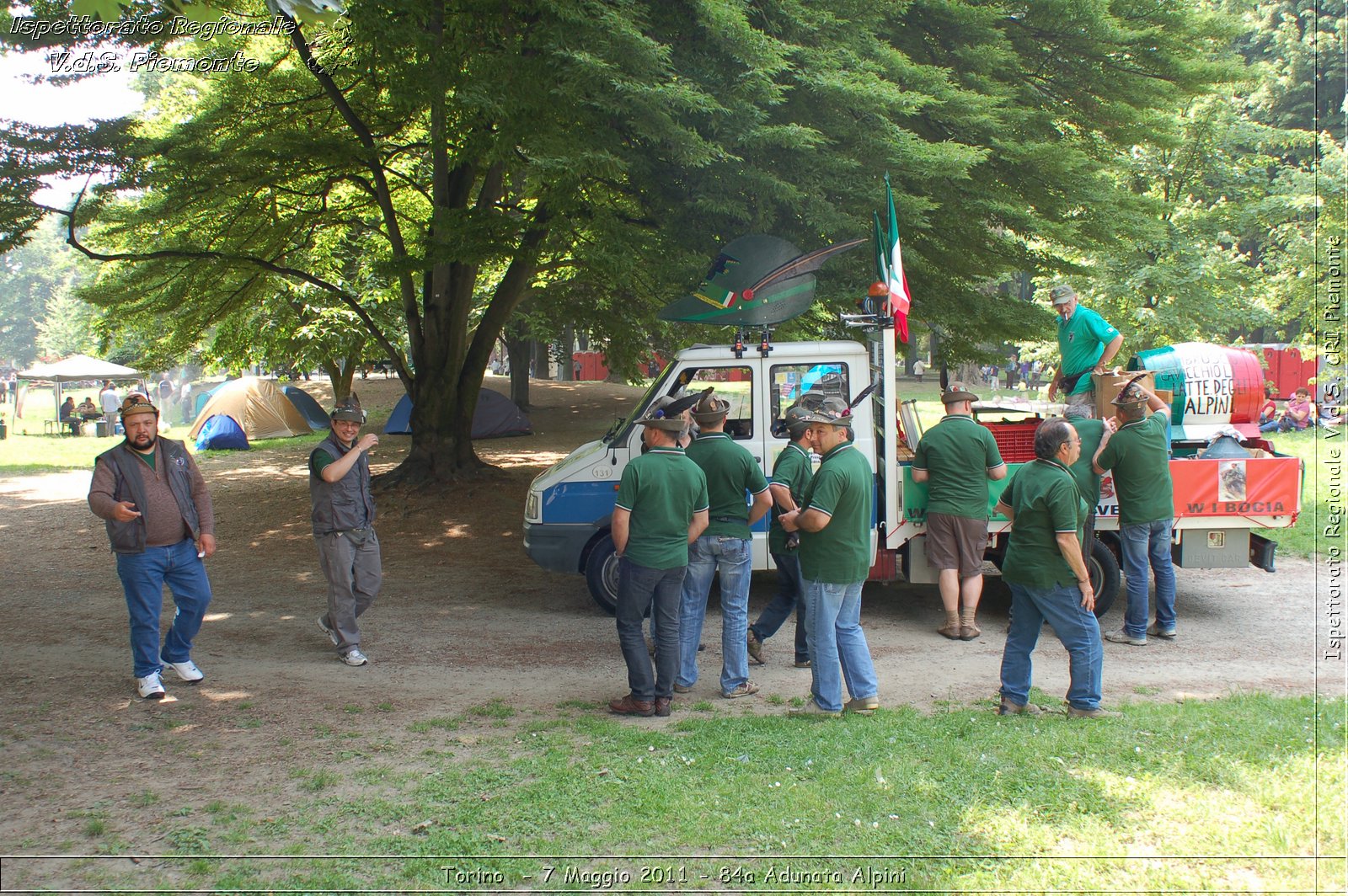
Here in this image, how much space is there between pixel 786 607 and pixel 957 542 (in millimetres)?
1517

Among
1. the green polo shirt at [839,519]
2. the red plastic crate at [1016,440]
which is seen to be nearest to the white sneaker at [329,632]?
the green polo shirt at [839,519]

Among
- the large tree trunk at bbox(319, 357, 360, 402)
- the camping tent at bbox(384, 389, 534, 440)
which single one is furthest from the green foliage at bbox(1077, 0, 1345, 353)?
the large tree trunk at bbox(319, 357, 360, 402)

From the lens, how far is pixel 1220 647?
6.99m

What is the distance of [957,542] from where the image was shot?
7359 mm

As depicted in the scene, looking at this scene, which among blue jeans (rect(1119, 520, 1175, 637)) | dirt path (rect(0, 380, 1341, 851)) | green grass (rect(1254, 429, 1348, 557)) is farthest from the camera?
A: green grass (rect(1254, 429, 1348, 557))

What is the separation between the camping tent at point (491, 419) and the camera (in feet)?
76.4

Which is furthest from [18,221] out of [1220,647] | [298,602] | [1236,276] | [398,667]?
[1236,276]

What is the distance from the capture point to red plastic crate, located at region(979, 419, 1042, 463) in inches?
314

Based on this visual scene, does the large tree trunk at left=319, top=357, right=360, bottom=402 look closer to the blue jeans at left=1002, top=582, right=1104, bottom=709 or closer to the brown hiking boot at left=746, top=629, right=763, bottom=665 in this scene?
the brown hiking boot at left=746, top=629, right=763, bottom=665

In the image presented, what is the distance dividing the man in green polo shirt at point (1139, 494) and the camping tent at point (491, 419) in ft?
58.0

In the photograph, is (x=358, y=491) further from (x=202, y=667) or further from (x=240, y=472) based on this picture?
(x=240, y=472)

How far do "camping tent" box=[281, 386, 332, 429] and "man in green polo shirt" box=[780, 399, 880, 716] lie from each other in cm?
2375

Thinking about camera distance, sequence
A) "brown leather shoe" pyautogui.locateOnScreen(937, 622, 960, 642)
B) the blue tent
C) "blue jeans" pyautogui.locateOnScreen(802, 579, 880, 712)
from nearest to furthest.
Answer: "blue jeans" pyautogui.locateOnScreen(802, 579, 880, 712), "brown leather shoe" pyautogui.locateOnScreen(937, 622, 960, 642), the blue tent

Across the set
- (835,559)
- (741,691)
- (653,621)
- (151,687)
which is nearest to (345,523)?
(151,687)
